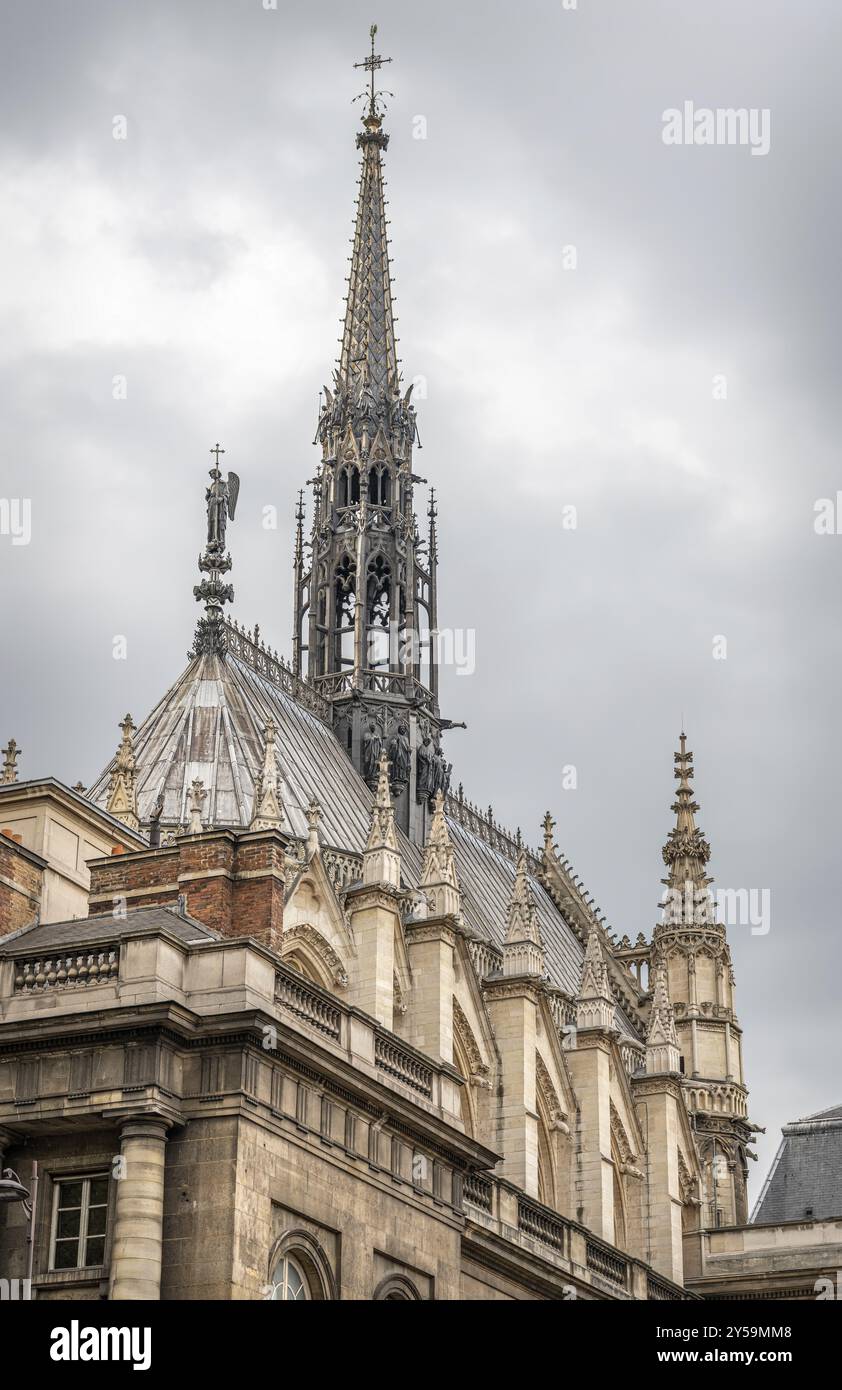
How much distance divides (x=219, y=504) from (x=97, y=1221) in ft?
118

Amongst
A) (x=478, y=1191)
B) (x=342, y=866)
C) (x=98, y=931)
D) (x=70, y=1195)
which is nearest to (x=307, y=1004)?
(x=98, y=931)

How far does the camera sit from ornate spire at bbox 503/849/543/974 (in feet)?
186

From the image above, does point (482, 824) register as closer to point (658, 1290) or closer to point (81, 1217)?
point (658, 1290)

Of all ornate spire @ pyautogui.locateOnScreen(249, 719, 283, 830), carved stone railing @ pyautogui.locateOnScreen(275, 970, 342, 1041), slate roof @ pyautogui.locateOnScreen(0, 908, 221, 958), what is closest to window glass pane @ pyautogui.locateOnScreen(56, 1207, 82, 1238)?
slate roof @ pyautogui.locateOnScreen(0, 908, 221, 958)

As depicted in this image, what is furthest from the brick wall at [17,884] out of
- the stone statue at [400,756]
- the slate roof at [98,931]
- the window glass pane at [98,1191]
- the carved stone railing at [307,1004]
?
the stone statue at [400,756]

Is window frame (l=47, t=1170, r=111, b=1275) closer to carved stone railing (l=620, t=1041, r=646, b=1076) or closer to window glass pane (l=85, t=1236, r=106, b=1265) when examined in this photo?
window glass pane (l=85, t=1236, r=106, b=1265)

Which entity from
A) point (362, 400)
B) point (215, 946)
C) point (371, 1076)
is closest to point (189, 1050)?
point (215, 946)

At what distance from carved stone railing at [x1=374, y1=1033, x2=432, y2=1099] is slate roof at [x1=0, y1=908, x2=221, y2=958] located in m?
3.02

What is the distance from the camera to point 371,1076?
31250 mm

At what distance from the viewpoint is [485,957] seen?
58.4 meters

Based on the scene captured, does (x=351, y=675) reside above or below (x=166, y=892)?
above
